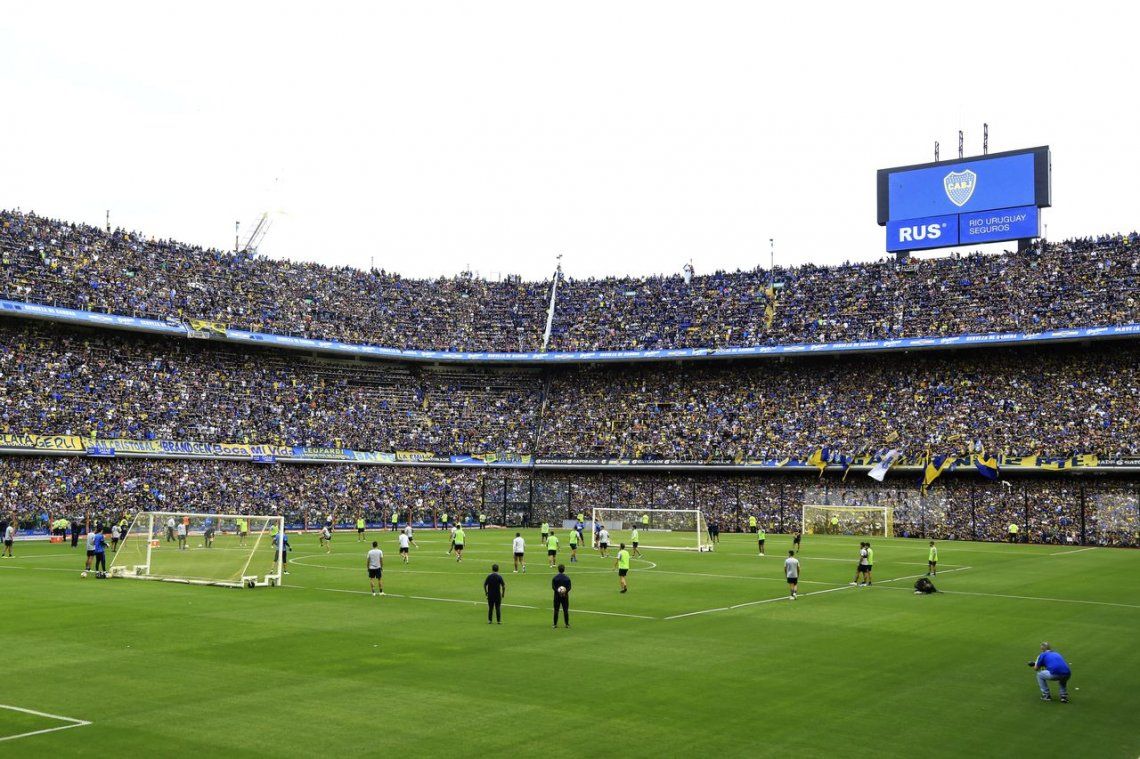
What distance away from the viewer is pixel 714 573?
4266 centimetres

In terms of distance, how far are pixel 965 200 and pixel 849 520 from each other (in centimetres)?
2510

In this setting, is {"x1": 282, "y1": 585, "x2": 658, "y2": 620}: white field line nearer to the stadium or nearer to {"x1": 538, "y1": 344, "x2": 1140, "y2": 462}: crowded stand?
the stadium

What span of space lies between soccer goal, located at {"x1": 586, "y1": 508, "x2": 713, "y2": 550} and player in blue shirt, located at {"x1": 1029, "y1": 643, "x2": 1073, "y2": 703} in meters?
36.4

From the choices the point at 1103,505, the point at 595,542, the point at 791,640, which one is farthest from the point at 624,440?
the point at 791,640

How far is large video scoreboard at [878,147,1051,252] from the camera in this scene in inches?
2896

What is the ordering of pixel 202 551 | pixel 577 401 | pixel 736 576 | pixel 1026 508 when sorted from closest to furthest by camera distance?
pixel 202 551
pixel 736 576
pixel 1026 508
pixel 577 401

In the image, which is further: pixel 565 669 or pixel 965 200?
pixel 965 200

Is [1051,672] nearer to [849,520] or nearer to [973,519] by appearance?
[973,519]

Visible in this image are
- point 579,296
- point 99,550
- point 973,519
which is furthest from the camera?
point 579,296

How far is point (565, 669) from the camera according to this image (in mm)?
21016

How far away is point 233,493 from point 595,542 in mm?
26951

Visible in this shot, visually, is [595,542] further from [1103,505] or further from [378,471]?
[1103,505]

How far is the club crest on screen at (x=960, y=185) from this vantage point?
75812mm

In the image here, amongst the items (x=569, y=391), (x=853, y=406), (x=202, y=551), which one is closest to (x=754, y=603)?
(x=202, y=551)
